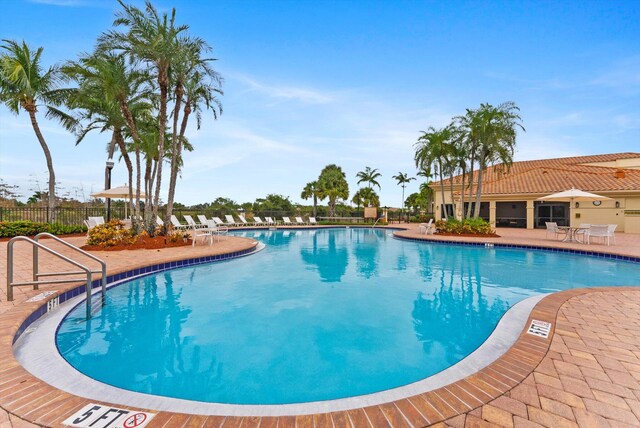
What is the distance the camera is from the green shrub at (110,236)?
9852 mm

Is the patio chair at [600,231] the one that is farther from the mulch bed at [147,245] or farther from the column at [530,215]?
the mulch bed at [147,245]

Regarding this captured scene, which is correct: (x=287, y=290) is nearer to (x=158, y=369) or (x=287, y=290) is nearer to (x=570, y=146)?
(x=158, y=369)

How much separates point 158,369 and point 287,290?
10.8 feet

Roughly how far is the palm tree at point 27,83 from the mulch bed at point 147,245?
7.29 m

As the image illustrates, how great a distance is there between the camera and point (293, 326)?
4.34 meters

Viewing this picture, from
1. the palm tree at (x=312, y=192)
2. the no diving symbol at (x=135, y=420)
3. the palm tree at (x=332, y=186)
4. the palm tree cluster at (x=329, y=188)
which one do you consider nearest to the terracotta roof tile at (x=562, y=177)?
the palm tree at (x=332, y=186)

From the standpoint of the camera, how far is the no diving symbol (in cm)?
188

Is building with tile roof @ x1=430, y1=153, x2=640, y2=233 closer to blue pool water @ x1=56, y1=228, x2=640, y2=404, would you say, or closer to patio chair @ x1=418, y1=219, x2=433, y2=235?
patio chair @ x1=418, y1=219, x2=433, y2=235

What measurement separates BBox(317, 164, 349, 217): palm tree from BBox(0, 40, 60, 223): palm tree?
21849 mm

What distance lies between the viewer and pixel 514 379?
2.38 m

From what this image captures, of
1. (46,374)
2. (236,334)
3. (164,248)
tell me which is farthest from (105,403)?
(164,248)

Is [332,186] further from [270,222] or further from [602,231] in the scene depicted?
[602,231]

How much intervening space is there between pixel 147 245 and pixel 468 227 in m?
15.1

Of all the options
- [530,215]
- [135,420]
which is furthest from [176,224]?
[530,215]
